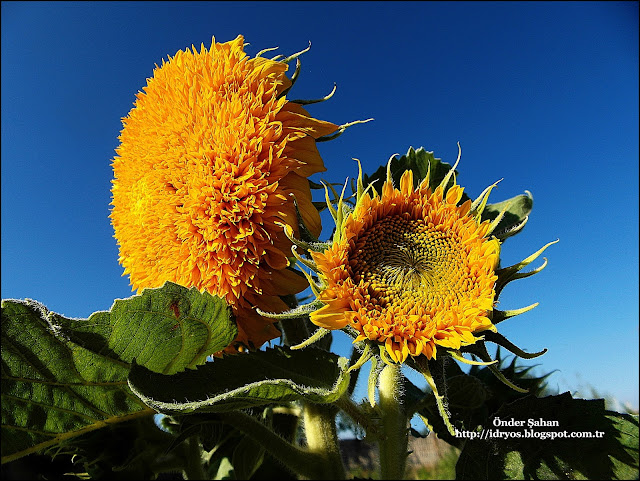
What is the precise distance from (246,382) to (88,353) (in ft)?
1.54

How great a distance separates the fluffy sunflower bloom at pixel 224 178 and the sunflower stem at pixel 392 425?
430 mm

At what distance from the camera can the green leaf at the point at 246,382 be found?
1.34 meters

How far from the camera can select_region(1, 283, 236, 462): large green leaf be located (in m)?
1.46

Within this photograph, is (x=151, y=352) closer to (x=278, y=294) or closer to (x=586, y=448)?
(x=278, y=294)

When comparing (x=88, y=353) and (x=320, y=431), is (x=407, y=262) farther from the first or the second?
(x=88, y=353)

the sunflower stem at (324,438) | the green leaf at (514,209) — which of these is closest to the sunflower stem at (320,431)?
the sunflower stem at (324,438)

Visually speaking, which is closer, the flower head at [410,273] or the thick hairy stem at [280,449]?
the flower head at [410,273]

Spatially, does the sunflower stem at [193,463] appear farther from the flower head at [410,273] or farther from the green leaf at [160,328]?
the flower head at [410,273]

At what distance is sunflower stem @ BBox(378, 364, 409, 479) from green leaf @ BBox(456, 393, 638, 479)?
0.71 ft

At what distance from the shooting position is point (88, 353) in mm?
1551

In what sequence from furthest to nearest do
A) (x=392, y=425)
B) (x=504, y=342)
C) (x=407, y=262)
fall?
(x=392, y=425), (x=407, y=262), (x=504, y=342)

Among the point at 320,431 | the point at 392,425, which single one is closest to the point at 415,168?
the point at 392,425

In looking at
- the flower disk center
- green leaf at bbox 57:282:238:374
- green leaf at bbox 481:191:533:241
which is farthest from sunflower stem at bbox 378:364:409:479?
green leaf at bbox 481:191:533:241

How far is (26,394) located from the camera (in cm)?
157
